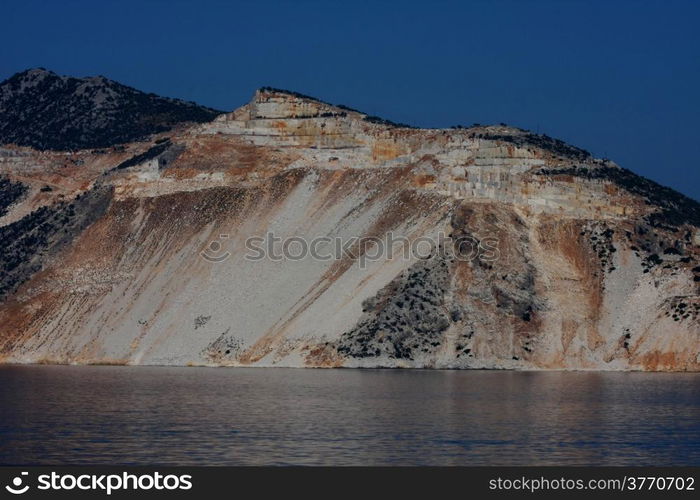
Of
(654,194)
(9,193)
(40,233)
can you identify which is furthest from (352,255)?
(9,193)

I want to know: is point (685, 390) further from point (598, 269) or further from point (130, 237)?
point (130, 237)

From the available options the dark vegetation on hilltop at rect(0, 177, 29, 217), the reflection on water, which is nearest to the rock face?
the dark vegetation on hilltop at rect(0, 177, 29, 217)

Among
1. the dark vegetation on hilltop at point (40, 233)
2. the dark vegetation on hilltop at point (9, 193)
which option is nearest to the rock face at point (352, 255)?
the dark vegetation on hilltop at point (40, 233)

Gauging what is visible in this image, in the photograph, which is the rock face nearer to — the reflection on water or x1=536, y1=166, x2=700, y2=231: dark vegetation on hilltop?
x1=536, y1=166, x2=700, y2=231: dark vegetation on hilltop

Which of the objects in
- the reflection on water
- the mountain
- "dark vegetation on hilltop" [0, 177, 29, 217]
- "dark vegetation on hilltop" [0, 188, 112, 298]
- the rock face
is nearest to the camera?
the reflection on water

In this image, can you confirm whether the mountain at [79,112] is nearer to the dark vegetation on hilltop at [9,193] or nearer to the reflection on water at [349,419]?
the dark vegetation on hilltop at [9,193]

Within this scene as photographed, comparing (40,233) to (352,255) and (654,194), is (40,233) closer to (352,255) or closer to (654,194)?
(352,255)
